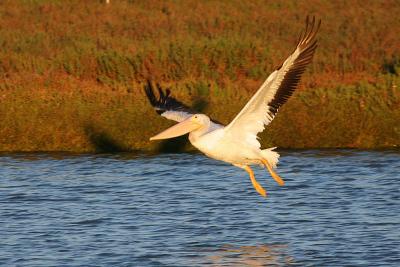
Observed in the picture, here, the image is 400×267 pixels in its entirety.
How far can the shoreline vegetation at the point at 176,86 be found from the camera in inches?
568

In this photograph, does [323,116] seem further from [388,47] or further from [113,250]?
[388,47]

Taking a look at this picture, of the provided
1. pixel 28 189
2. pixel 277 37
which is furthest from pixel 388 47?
pixel 28 189

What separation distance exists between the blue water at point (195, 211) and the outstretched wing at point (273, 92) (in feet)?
3.55

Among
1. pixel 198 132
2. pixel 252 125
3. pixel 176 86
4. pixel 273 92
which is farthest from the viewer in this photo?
pixel 176 86

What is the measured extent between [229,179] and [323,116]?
6.61ft

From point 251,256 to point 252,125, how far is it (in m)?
1.52

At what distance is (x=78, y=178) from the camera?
43.7 ft

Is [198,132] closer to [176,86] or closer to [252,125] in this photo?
[252,125]

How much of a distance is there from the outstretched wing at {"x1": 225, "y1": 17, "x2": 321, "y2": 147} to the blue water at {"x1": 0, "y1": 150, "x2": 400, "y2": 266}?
1083 millimetres

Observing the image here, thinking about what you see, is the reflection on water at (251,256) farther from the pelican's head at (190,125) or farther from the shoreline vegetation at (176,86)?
the shoreline vegetation at (176,86)

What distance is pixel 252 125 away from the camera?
10.2 m

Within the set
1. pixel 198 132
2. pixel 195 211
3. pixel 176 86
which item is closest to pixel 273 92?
pixel 198 132

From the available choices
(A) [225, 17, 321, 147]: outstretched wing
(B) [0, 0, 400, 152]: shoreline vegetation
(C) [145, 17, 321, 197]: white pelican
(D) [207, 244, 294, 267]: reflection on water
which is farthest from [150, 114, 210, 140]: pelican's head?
(B) [0, 0, 400, 152]: shoreline vegetation

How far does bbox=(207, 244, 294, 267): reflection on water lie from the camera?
29.5 feet
